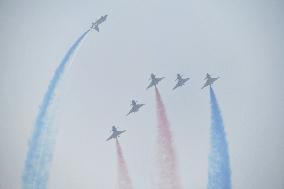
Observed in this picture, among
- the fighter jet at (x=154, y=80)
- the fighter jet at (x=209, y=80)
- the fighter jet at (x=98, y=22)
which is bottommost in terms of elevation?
the fighter jet at (x=209, y=80)

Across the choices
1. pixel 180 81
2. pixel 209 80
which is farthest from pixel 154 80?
pixel 209 80

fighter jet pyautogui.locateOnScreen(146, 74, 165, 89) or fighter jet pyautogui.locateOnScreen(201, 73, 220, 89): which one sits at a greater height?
fighter jet pyautogui.locateOnScreen(146, 74, 165, 89)

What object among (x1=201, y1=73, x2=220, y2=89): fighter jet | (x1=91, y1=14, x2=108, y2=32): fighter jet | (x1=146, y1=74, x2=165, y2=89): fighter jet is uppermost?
(x1=91, y1=14, x2=108, y2=32): fighter jet

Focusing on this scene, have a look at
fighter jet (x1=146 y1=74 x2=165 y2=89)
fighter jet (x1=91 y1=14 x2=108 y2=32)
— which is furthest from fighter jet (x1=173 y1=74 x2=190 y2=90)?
fighter jet (x1=91 y1=14 x2=108 y2=32)

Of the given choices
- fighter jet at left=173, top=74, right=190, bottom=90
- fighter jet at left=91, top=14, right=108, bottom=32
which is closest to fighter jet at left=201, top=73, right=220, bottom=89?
fighter jet at left=173, top=74, right=190, bottom=90

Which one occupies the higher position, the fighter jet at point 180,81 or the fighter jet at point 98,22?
the fighter jet at point 98,22

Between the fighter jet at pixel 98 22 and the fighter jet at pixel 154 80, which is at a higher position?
the fighter jet at pixel 98 22

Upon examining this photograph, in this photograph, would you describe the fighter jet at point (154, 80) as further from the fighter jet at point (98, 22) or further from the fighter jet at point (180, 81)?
the fighter jet at point (98, 22)

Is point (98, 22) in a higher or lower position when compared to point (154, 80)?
higher

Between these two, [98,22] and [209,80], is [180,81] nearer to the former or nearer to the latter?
[209,80]

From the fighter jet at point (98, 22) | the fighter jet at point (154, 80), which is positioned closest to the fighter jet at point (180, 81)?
the fighter jet at point (154, 80)

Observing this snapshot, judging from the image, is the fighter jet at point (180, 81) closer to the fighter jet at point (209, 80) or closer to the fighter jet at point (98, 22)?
the fighter jet at point (209, 80)

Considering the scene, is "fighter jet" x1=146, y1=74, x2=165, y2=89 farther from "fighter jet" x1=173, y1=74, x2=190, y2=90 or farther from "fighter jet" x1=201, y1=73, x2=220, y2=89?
"fighter jet" x1=201, y1=73, x2=220, y2=89

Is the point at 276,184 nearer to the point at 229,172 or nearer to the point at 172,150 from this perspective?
the point at 229,172
